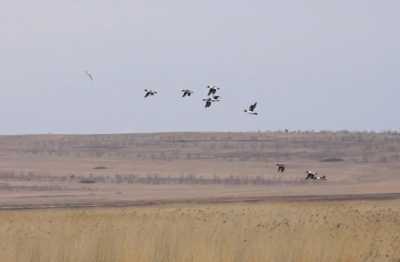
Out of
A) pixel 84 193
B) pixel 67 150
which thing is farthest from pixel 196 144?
pixel 84 193

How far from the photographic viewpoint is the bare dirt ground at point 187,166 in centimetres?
4547

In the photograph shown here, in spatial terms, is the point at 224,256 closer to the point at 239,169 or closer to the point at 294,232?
the point at 294,232

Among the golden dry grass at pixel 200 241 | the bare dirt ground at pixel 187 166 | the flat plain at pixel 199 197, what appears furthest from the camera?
the bare dirt ground at pixel 187 166

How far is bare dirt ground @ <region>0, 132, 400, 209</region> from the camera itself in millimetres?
45469

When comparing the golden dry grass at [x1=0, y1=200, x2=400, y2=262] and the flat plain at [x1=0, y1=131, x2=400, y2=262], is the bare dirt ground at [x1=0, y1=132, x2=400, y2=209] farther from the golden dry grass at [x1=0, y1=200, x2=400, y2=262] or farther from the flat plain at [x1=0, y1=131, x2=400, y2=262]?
the golden dry grass at [x1=0, y1=200, x2=400, y2=262]

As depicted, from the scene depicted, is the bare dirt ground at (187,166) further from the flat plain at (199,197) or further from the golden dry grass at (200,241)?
the golden dry grass at (200,241)

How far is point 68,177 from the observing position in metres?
56.0

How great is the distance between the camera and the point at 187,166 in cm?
6438

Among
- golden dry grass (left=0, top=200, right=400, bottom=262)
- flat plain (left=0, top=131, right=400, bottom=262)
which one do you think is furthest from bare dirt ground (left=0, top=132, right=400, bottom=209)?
golden dry grass (left=0, top=200, right=400, bottom=262)

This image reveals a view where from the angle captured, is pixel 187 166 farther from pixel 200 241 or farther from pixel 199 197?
pixel 200 241

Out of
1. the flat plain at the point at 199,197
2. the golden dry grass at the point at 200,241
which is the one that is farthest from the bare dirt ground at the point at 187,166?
the golden dry grass at the point at 200,241

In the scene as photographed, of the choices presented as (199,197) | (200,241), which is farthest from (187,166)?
(200,241)

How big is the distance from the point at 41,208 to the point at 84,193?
8544 millimetres

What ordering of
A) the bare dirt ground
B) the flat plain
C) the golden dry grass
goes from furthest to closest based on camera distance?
the bare dirt ground → the flat plain → the golden dry grass
